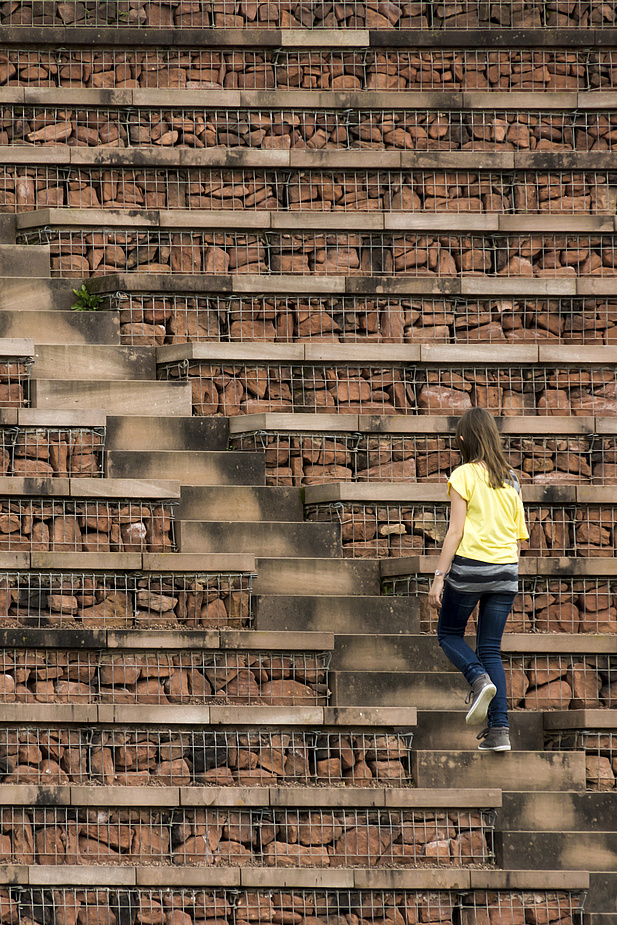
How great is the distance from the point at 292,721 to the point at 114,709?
85 centimetres

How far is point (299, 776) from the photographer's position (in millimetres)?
6633

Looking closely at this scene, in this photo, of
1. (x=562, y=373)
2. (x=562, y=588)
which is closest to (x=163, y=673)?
(x=562, y=588)

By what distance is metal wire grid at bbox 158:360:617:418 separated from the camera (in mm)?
8086

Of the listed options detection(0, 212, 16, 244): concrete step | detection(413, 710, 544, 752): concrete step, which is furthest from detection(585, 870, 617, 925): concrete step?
detection(0, 212, 16, 244): concrete step

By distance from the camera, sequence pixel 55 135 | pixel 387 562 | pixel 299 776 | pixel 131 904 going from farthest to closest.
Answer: pixel 55 135 → pixel 387 562 → pixel 299 776 → pixel 131 904

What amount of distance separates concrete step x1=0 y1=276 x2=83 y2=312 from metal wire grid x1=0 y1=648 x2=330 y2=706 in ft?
7.38

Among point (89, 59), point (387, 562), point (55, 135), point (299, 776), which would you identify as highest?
point (89, 59)

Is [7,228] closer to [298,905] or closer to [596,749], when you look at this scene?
[298,905]

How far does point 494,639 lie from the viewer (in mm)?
6258

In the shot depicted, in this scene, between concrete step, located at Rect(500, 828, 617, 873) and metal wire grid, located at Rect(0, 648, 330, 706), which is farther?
metal wire grid, located at Rect(0, 648, 330, 706)

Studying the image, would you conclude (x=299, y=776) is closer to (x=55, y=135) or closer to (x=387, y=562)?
(x=387, y=562)

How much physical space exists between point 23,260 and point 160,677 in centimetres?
291

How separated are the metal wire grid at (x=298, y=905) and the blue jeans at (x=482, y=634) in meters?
0.87

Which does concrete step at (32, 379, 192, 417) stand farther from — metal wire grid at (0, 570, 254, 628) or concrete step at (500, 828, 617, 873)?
concrete step at (500, 828, 617, 873)
